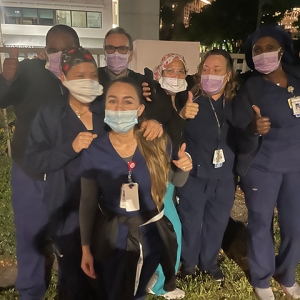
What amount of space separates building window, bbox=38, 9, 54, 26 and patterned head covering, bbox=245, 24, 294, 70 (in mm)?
19145

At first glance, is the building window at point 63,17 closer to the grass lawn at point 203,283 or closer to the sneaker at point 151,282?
the grass lawn at point 203,283

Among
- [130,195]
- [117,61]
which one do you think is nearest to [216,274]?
[130,195]

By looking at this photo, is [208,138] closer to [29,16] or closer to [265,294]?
[265,294]

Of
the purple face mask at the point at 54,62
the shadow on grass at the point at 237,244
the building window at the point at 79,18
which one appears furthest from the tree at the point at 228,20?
the purple face mask at the point at 54,62

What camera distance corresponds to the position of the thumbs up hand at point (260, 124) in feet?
8.01

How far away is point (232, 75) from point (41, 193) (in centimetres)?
167

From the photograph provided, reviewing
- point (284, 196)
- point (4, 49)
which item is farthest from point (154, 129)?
point (4, 49)

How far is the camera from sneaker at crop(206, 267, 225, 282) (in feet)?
10.6

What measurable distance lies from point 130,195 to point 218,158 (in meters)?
0.88

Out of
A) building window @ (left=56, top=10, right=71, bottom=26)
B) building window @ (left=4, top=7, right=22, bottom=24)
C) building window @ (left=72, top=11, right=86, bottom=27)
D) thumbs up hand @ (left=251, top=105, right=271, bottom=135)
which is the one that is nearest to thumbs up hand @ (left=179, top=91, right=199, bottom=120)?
thumbs up hand @ (left=251, top=105, right=271, bottom=135)

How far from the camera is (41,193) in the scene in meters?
2.53

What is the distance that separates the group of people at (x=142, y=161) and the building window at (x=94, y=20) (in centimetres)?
1683

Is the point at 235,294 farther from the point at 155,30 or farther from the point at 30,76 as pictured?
the point at 155,30

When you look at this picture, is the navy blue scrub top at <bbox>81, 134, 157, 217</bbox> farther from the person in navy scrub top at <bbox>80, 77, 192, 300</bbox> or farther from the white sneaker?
the white sneaker
